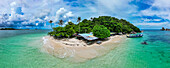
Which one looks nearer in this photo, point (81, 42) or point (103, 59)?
point (103, 59)

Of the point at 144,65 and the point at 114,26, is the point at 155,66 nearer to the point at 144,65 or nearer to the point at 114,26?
the point at 144,65

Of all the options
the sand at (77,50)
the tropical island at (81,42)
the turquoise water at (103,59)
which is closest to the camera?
the turquoise water at (103,59)

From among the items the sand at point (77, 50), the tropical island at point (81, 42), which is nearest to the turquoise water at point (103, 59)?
the sand at point (77, 50)

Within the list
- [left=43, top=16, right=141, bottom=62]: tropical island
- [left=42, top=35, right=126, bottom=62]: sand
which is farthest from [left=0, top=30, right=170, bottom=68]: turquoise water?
[left=43, top=16, right=141, bottom=62]: tropical island

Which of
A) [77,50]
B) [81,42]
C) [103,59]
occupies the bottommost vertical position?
[103,59]

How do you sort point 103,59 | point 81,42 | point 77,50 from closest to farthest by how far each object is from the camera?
point 103,59
point 77,50
point 81,42

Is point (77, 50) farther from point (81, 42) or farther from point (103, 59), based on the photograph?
point (81, 42)

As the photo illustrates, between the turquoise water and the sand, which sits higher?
the sand

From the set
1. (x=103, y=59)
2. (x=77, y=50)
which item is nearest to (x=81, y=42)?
(x=77, y=50)

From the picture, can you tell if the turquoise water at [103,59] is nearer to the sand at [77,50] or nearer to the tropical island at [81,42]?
the sand at [77,50]

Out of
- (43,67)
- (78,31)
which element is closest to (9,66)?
(43,67)

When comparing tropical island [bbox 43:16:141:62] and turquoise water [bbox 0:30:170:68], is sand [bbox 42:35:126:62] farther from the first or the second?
turquoise water [bbox 0:30:170:68]

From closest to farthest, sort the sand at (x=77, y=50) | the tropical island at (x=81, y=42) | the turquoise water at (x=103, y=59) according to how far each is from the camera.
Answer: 1. the turquoise water at (x=103, y=59)
2. the sand at (x=77, y=50)
3. the tropical island at (x=81, y=42)
